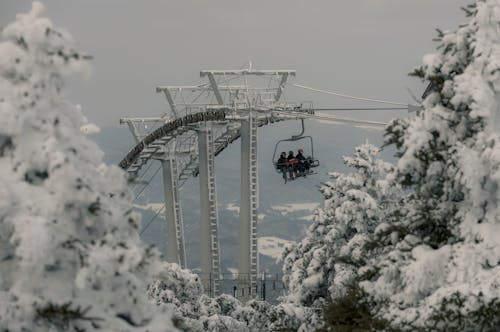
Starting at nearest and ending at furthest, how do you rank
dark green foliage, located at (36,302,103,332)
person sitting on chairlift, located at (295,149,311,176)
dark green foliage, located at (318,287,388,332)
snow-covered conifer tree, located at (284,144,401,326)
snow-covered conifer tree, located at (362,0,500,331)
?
dark green foliage, located at (36,302,103,332) < snow-covered conifer tree, located at (362,0,500,331) < dark green foliage, located at (318,287,388,332) < snow-covered conifer tree, located at (284,144,401,326) < person sitting on chairlift, located at (295,149,311,176)

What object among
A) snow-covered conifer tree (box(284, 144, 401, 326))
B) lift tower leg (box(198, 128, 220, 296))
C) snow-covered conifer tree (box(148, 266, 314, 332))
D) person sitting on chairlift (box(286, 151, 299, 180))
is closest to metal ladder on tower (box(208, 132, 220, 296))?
lift tower leg (box(198, 128, 220, 296))

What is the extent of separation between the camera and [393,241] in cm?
1908

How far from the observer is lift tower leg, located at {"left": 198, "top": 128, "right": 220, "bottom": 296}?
183ft

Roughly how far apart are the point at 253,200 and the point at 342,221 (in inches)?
682

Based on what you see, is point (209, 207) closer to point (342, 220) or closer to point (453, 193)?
point (342, 220)

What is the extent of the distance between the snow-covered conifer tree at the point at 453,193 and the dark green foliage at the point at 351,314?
0.45 m

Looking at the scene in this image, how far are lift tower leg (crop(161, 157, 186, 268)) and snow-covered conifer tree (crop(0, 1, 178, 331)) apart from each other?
5025 cm

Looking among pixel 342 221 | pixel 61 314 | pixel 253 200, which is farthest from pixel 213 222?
pixel 61 314

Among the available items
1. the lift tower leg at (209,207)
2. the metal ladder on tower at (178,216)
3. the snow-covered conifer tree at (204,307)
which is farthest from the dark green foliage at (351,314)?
the metal ladder on tower at (178,216)

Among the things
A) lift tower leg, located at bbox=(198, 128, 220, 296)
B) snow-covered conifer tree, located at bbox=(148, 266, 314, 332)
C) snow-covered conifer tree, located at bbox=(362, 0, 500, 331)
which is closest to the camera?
snow-covered conifer tree, located at bbox=(362, 0, 500, 331)

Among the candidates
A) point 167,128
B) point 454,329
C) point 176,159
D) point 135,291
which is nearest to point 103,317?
point 135,291

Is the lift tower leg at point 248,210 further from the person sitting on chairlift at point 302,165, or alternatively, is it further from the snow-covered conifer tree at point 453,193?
the snow-covered conifer tree at point 453,193

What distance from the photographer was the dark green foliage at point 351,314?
62.8 ft

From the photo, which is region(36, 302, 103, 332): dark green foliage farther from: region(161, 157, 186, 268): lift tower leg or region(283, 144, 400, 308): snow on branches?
region(161, 157, 186, 268): lift tower leg
